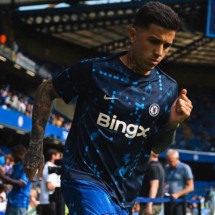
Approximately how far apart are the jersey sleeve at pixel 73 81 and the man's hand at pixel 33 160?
0.31 metres

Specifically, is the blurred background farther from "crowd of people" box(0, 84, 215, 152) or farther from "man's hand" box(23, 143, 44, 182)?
"man's hand" box(23, 143, 44, 182)

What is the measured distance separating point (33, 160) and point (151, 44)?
0.89 metres

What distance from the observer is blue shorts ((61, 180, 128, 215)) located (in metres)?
2.82

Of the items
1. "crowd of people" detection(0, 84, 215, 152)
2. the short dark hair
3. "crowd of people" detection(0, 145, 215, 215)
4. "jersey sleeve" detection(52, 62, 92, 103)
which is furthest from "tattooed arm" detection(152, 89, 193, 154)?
"crowd of people" detection(0, 84, 215, 152)

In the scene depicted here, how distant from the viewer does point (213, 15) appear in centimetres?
2053

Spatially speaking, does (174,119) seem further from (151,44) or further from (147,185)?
(147,185)

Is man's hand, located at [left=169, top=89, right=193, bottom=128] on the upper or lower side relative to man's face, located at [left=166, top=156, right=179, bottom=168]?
lower

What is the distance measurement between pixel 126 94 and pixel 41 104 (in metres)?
0.50

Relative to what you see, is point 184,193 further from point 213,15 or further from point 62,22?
point 62,22

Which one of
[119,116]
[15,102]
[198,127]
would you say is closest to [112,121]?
[119,116]

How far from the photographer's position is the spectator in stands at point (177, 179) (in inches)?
325

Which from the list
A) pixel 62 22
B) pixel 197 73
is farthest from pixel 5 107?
pixel 197 73

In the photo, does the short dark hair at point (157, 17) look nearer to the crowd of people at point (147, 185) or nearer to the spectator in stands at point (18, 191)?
the crowd of people at point (147, 185)

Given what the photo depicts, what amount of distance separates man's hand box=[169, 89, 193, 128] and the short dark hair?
1.09ft
